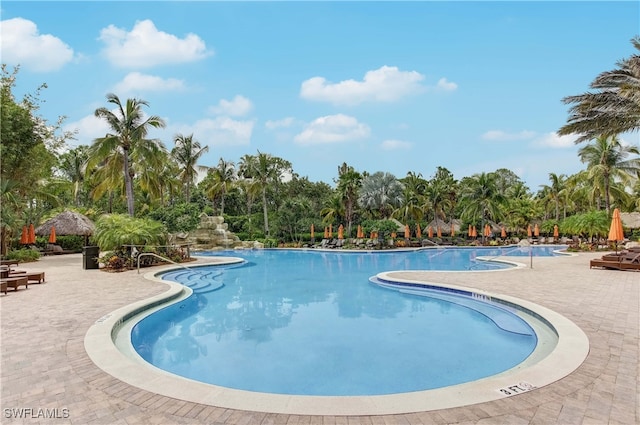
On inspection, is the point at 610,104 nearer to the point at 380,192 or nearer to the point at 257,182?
the point at 380,192

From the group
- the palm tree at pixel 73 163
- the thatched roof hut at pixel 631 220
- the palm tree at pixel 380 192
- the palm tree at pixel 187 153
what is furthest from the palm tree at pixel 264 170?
the thatched roof hut at pixel 631 220

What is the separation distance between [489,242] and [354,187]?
13262 millimetres

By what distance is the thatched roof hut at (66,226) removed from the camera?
23.2m

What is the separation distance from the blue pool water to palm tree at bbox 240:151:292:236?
24668 millimetres

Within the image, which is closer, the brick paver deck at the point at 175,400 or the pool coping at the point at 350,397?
the brick paver deck at the point at 175,400

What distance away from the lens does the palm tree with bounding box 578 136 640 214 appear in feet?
85.0

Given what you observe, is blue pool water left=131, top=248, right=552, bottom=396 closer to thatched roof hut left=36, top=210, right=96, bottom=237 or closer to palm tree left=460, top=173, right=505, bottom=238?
thatched roof hut left=36, top=210, right=96, bottom=237

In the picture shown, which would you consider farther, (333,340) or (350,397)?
(333,340)

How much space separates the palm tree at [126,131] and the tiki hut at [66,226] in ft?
17.2

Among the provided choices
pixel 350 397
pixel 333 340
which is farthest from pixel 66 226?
pixel 350 397

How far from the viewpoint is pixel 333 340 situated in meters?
7.23

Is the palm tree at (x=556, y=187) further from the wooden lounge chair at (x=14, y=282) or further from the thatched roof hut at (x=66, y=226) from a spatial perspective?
the wooden lounge chair at (x=14, y=282)

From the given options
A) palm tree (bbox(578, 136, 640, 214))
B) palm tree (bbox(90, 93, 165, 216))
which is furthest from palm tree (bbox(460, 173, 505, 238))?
palm tree (bbox(90, 93, 165, 216))

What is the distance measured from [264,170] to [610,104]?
91.2 ft
